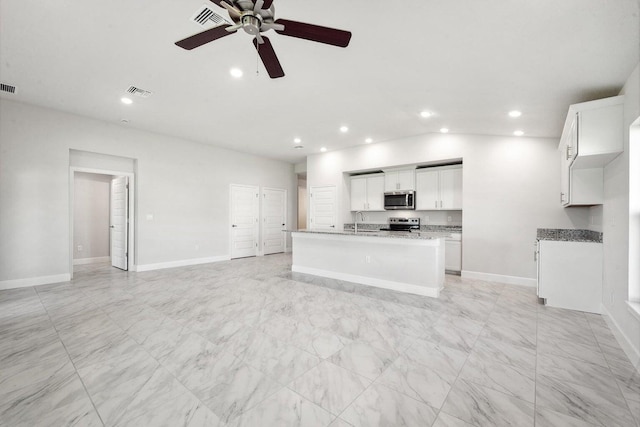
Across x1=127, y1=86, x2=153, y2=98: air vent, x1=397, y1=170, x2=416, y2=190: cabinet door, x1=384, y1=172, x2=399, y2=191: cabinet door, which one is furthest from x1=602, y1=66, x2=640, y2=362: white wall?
x1=127, y1=86, x2=153, y2=98: air vent

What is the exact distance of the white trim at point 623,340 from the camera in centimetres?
222

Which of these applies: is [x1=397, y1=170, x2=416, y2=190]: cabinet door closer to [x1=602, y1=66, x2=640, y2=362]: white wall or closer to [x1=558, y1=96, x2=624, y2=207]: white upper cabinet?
[x1=558, y1=96, x2=624, y2=207]: white upper cabinet

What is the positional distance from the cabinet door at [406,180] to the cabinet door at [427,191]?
0.37 feet

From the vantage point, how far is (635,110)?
2.43 metres

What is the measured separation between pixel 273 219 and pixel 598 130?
289 inches

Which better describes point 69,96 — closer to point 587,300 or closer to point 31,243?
point 31,243

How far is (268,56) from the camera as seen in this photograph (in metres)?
2.28

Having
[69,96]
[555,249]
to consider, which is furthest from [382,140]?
[69,96]

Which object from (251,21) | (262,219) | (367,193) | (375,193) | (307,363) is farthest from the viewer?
(262,219)

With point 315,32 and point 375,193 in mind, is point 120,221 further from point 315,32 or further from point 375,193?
point 315,32

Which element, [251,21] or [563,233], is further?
[563,233]

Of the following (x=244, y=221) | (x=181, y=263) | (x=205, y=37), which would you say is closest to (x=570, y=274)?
(x=205, y=37)

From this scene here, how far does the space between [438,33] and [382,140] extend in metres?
3.91

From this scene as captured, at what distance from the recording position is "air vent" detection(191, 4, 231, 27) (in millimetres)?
2318
